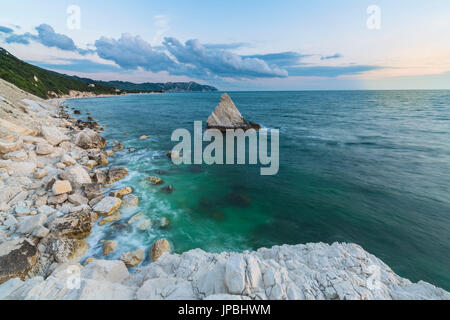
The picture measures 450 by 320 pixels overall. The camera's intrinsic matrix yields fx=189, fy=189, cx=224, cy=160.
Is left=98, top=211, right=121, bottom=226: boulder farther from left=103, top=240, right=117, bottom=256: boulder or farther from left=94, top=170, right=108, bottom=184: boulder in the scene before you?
left=94, top=170, right=108, bottom=184: boulder

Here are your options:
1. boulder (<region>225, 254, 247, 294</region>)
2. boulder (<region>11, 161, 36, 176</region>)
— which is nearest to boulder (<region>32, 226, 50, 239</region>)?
boulder (<region>11, 161, 36, 176</region>)

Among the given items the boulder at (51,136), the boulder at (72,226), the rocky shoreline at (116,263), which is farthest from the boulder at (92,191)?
the boulder at (51,136)

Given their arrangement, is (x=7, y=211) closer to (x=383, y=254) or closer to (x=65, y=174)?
(x=65, y=174)

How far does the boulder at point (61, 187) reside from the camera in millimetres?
12044

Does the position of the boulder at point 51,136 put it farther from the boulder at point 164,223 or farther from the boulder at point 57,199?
the boulder at point 164,223

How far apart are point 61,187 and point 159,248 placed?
325 inches

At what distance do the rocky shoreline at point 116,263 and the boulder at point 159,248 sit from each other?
46 mm

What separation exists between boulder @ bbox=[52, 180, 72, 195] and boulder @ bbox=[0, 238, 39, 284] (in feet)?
15.0

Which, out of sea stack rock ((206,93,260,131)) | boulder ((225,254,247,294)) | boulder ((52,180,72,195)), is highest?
sea stack rock ((206,93,260,131))

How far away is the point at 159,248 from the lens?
9.54 metres

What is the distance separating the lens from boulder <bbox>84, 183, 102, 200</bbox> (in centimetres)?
1308
